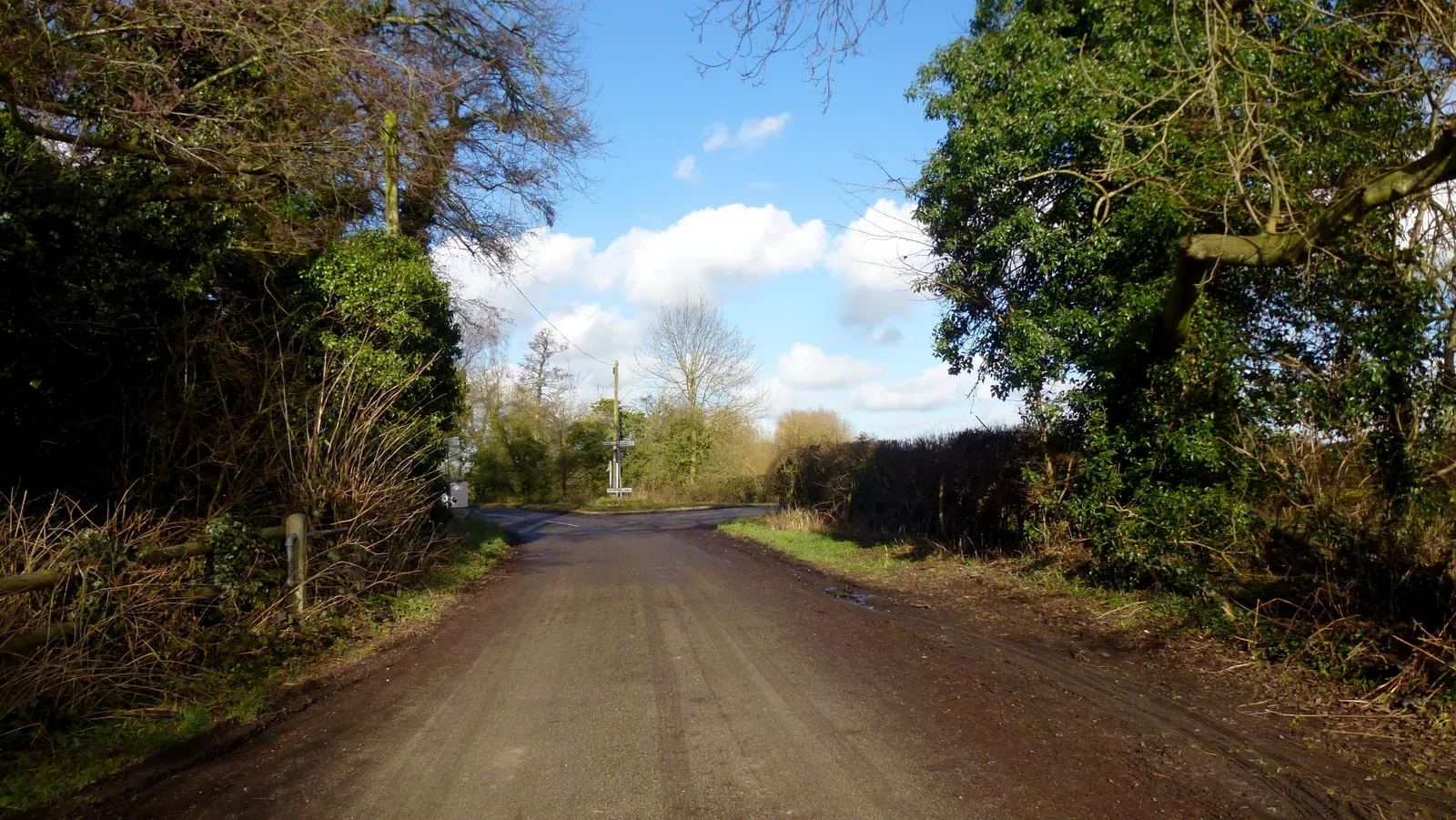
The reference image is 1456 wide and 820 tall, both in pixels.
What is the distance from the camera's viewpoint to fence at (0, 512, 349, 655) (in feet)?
18.4

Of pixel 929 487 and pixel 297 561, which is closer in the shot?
pixel 297 561

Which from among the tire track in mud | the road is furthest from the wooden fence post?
the tire track in mud

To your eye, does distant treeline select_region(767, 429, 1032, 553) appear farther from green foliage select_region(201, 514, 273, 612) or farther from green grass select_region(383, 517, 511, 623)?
green foliage select_region(201, 514, 273, 612)

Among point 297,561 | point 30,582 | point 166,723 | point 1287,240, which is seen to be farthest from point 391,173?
point 1287,240

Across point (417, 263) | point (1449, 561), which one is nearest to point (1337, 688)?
point (1449, 561)

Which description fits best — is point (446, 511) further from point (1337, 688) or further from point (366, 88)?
point (1337, 688)

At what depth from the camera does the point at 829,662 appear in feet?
24.7

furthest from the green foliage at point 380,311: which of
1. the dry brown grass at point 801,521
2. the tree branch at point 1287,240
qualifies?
the dry brown grass at point 801,521

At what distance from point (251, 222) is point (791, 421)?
23.6 m

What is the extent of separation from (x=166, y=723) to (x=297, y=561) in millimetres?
2814

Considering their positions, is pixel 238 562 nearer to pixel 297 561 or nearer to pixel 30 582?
pixel 297 561

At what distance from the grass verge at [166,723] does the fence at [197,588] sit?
57 centimetres

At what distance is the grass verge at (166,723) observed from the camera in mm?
4988

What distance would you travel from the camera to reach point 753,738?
18.2ft
